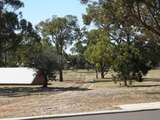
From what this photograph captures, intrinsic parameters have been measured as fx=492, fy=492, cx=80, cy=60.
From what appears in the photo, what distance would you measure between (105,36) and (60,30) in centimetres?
3549

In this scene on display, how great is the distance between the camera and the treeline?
1249 inches

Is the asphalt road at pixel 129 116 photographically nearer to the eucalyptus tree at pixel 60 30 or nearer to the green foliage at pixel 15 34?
the green foliage at pixel 15 34

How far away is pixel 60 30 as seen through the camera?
9081 cm

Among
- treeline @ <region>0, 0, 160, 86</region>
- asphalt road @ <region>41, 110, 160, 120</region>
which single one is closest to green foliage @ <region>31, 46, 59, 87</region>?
treeline @ <region>0, 0, 160, 86</region>

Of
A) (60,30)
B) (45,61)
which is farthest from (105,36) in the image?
(60,30)

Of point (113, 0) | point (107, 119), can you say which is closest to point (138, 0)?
point (113, 0)

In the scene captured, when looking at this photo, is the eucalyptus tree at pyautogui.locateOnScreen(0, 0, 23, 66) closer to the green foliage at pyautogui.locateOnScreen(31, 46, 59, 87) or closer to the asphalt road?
the green foliage at pyautogui.locateOnScreen(31, 46, 59, 87)

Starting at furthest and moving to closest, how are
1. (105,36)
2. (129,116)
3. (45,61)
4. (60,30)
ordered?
(60,30) → (105,36) → (45,61) → (129,116)

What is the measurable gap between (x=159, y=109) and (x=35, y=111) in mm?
5155

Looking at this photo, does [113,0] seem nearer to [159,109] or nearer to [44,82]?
[159,109]

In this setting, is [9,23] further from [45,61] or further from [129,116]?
[129,116]

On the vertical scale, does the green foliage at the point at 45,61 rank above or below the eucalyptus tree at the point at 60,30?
below

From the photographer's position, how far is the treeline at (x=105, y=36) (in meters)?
31.7

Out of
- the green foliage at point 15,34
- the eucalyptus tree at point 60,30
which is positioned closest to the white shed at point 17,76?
the green foliage at point 15,34
